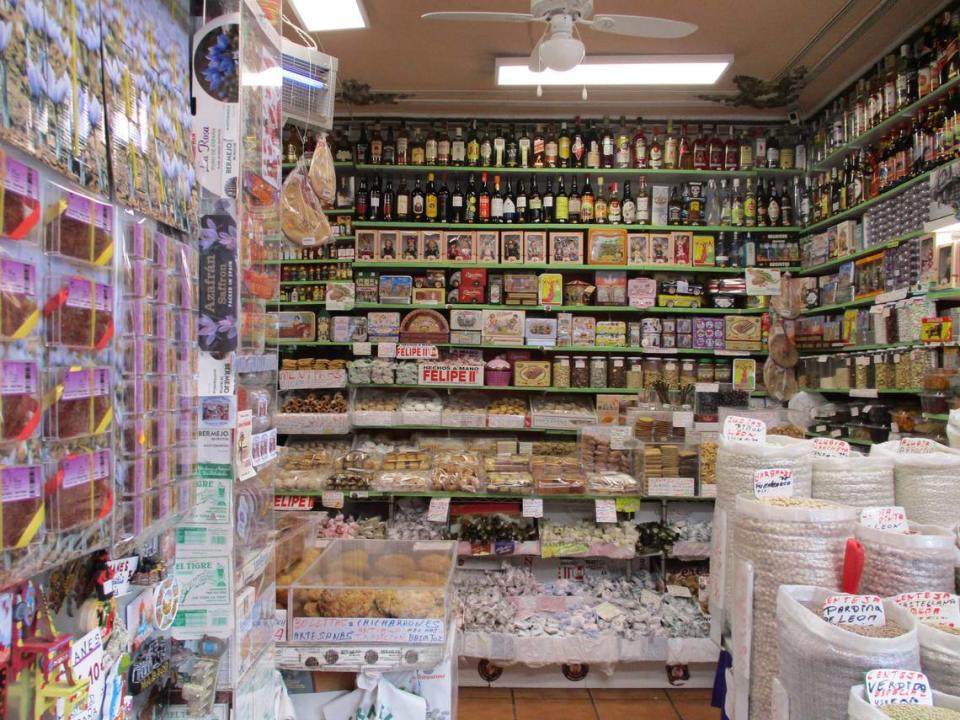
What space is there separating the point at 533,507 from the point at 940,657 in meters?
2.68

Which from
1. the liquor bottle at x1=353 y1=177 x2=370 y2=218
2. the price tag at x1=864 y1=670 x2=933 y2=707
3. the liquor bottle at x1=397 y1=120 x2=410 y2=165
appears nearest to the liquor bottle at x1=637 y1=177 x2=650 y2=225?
the liquor bottle at x1=397 y1=120 x2=410 y2=165

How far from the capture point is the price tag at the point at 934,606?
4.73 ft

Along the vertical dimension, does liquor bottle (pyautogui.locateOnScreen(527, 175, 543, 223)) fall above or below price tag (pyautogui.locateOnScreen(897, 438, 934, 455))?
above

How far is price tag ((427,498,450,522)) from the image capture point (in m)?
3.98

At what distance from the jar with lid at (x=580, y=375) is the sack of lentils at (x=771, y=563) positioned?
3974 millimetres

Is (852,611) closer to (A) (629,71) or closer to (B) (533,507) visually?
(B) (533,507)

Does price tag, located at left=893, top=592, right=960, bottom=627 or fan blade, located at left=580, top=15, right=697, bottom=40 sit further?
fan blade, located at left=580, top=15, right=697, bottom=40

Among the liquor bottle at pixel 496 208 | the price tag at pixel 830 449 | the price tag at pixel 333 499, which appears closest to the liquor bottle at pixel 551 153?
the liquor bottle at pixel 496 208

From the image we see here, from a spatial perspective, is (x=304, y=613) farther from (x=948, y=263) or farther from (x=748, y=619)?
(x=948, y=263)

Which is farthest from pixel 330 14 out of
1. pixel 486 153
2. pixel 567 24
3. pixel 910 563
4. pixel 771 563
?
pixel 910 563

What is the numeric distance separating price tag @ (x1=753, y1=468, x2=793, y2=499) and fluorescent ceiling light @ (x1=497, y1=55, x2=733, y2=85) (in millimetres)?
3446

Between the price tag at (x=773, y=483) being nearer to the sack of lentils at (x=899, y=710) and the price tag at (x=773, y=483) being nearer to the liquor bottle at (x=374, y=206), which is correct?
the sack of lentils at (x=899, y=710)

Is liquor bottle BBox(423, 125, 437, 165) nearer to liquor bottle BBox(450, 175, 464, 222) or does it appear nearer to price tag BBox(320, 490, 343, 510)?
liquor bottle BBox(450, 175, 464, 222)

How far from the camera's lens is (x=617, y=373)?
5.69 m
